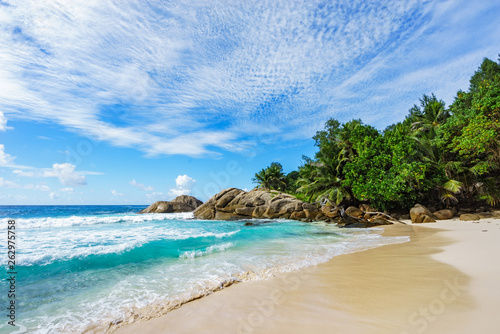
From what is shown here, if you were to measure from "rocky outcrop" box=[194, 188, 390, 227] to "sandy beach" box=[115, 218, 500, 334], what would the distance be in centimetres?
1810

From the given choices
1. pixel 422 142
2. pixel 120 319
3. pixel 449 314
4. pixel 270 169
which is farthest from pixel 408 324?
pixel 270 169

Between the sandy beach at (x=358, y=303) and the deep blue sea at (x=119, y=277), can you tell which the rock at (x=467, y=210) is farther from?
the sandy beach at (x=358, y=303)

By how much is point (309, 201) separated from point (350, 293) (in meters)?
24.9

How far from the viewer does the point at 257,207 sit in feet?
92.1

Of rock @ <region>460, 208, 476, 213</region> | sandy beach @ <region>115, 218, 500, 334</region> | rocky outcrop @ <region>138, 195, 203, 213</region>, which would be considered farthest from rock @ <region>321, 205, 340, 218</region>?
rocky outcrop @ <region>138, 195, 203, 213</region>

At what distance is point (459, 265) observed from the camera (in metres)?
5.62

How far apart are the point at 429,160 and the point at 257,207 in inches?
682

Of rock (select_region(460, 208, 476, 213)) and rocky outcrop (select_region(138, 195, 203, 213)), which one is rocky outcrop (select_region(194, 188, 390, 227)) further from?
rocky outcrop (select_region(138, 195, 203, 213))

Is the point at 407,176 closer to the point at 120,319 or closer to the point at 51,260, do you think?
the point at 120,319

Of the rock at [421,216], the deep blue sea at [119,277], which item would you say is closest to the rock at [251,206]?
the rock at [421,216]

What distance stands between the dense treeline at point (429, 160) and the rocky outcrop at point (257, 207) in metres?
2.22

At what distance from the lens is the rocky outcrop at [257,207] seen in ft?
81.5

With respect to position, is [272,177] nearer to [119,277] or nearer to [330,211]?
[330,211]

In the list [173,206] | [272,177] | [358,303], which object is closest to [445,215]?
[358,303]
